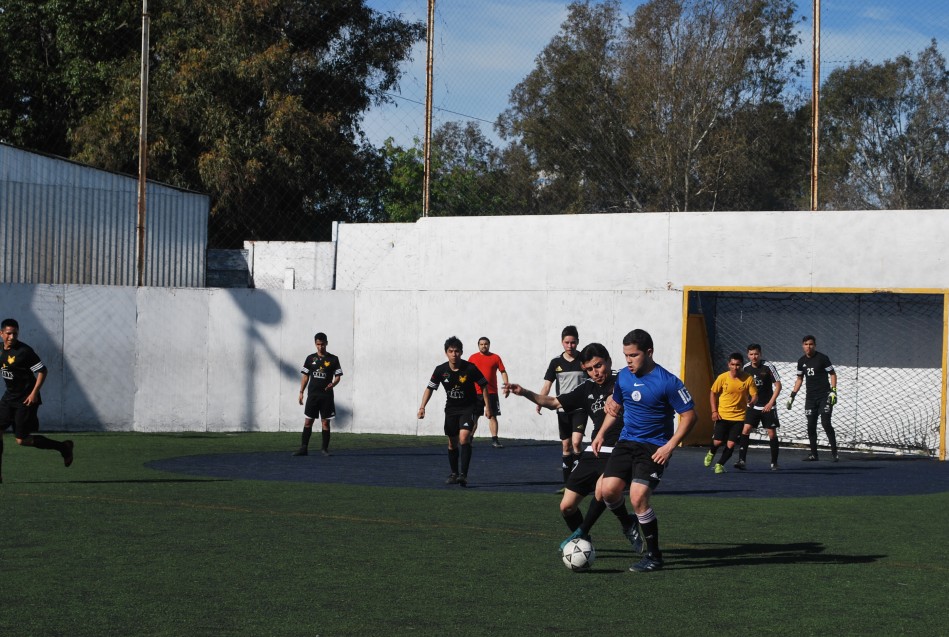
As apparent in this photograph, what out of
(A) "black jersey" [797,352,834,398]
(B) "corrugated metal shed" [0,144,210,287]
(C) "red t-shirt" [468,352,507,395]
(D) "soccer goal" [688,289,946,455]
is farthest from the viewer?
(B) "corrugated metal shed" [0,144,210,287]

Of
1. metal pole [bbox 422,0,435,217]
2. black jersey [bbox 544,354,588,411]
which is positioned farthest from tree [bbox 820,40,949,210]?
black jersey [bbox 544,354,588,411]

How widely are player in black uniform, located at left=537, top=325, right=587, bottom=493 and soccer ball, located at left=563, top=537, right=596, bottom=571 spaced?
18.0 feet

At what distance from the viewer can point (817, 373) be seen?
2059cm

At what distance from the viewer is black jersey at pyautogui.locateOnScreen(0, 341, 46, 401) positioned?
1473 cm

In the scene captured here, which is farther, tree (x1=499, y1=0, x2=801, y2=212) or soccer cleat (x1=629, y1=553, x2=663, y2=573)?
tree (x1=499, y1=0, x2=801, y2=212)

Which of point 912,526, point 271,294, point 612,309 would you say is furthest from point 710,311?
point 912,526

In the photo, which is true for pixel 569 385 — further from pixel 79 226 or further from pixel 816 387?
pixel 79 226

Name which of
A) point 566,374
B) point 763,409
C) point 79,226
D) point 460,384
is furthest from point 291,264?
point 566,374

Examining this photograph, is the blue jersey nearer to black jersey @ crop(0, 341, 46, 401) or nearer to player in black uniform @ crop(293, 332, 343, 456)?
black jersey @ crop(0, 341, 46, 401)

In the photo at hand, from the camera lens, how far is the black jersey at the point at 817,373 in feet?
67.5

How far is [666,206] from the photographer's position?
133 feet

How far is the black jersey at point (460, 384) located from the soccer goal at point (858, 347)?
25.9 feet

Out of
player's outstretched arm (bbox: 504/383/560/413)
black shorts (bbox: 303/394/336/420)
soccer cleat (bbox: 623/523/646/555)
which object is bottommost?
soccer cleat (bbox: 623/523/646/555)

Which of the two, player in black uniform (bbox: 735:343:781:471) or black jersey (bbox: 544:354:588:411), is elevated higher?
black jersey (bbox: 544:354:588:411)
